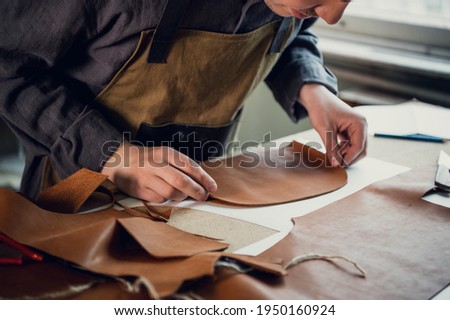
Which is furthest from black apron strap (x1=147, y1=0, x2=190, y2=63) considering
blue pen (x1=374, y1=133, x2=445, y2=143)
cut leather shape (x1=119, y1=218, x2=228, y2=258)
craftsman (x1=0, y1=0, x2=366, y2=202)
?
blue pen (x1=374, y1=133, x2=445, y2=143)

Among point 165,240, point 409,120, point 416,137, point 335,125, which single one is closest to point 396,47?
point 409,120

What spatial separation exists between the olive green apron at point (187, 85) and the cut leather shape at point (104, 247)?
1.03 ft

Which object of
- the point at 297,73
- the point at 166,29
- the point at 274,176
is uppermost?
the point at 166,29

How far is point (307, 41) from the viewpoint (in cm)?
133

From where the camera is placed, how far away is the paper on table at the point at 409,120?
1320 mm

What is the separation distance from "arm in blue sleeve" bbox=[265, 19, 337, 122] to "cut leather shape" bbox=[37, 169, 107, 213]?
0.56 meters

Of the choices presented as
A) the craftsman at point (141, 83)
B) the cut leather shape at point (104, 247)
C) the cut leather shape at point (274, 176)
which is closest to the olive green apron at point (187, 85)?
the craftsman at point (141, 83)

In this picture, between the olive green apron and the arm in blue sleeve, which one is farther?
the arm in blue sleeve

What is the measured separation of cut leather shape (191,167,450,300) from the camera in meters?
0.67

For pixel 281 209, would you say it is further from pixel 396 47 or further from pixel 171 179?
pixel 396 47

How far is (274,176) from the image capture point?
1.04 metres

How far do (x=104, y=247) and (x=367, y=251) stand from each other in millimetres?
346

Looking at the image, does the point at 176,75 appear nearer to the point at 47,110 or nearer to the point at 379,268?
the point at 47,110

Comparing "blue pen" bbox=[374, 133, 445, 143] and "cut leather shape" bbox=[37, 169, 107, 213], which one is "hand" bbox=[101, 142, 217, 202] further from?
"blue pen" bbox=[374, 133, 445, 143]
